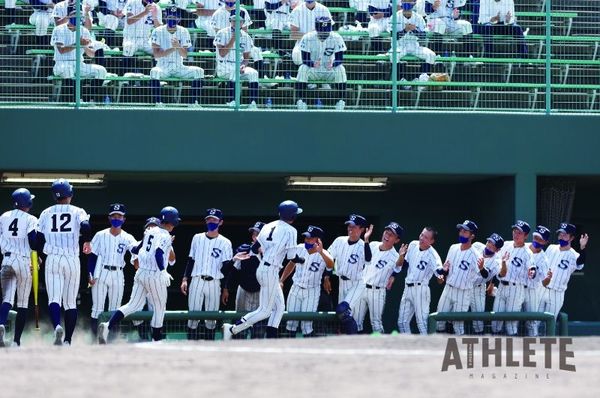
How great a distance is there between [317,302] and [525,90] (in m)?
3.94

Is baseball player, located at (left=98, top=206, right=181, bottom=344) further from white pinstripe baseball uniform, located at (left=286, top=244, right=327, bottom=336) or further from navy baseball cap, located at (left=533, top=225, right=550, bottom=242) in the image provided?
navy baseball cap, located at (left=533, top=225, right=550, bottom=242)

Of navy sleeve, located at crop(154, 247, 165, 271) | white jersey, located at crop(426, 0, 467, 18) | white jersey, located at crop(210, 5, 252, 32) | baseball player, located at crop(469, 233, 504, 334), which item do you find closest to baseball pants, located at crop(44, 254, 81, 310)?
navy sleeve, located at crop(154, 247, 165, 271)

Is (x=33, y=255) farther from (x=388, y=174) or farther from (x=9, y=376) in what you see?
(x=9, y=376)

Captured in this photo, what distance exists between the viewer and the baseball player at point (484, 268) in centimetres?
1572

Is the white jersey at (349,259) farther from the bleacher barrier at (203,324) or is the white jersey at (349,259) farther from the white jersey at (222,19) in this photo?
the white jersey at (222,19)

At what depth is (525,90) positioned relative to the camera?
56.7ft

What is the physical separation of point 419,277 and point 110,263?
3.52 meters

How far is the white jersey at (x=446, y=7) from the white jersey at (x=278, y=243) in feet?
14.8

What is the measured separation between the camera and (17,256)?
14.0 meters

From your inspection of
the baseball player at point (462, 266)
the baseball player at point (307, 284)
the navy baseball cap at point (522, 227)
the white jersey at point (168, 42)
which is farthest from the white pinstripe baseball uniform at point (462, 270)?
the white jersey at point (168, 42)

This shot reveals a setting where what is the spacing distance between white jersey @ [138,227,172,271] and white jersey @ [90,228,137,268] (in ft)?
3.09

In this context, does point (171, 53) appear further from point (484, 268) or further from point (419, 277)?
point (484, 268)

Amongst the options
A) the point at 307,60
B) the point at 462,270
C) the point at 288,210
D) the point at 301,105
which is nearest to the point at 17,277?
the point at 288,210

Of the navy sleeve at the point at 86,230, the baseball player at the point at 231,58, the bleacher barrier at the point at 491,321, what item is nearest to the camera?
the navy sleeve at the point at 86,230
